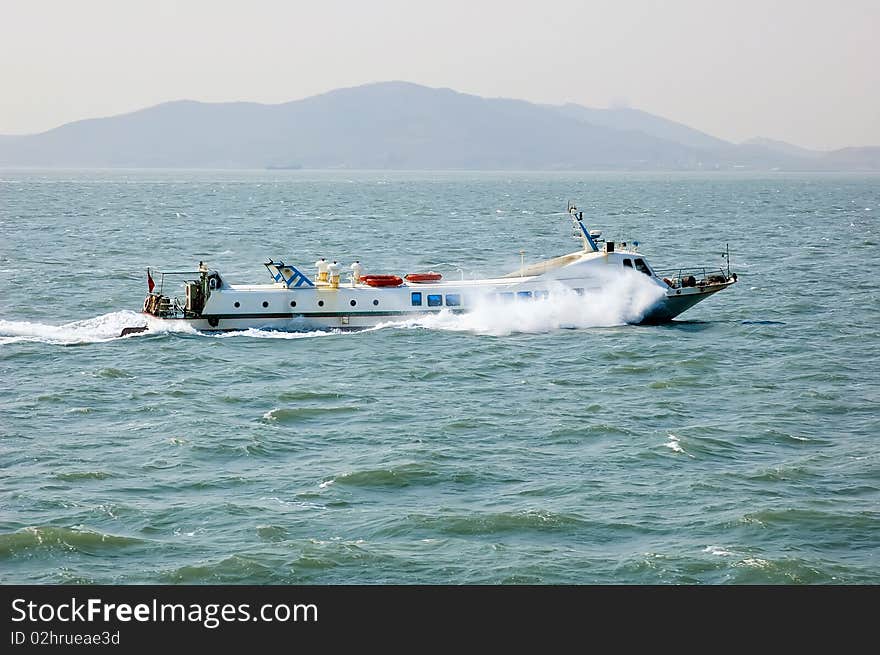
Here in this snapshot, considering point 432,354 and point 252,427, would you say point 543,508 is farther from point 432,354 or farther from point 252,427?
point 432,354

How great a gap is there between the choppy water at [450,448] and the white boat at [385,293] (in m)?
1.16

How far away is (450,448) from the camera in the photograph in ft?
123

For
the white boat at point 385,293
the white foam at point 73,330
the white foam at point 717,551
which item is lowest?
the white foam at point 717,551

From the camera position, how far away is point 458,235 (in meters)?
124

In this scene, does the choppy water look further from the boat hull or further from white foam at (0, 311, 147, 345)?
the boat hull

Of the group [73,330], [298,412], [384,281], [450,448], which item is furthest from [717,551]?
[73,330]

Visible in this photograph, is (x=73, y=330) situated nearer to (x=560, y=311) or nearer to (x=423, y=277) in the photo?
(x=423, y=277)

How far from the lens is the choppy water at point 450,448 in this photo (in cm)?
2867

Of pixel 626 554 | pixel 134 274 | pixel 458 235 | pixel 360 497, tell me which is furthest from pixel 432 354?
pixel 458 235

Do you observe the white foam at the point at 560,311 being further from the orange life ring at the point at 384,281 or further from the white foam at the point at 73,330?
the white foam at the point at 73,330

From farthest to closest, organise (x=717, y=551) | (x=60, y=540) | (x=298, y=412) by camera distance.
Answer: (x=298, y=412)
(x=60, y=540)
(x=717, y=551)

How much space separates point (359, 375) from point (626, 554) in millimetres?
22188

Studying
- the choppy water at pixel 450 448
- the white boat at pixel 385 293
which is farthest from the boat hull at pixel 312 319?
the choppy water at pixel 450 448

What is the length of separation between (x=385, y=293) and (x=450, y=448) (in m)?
21.3
